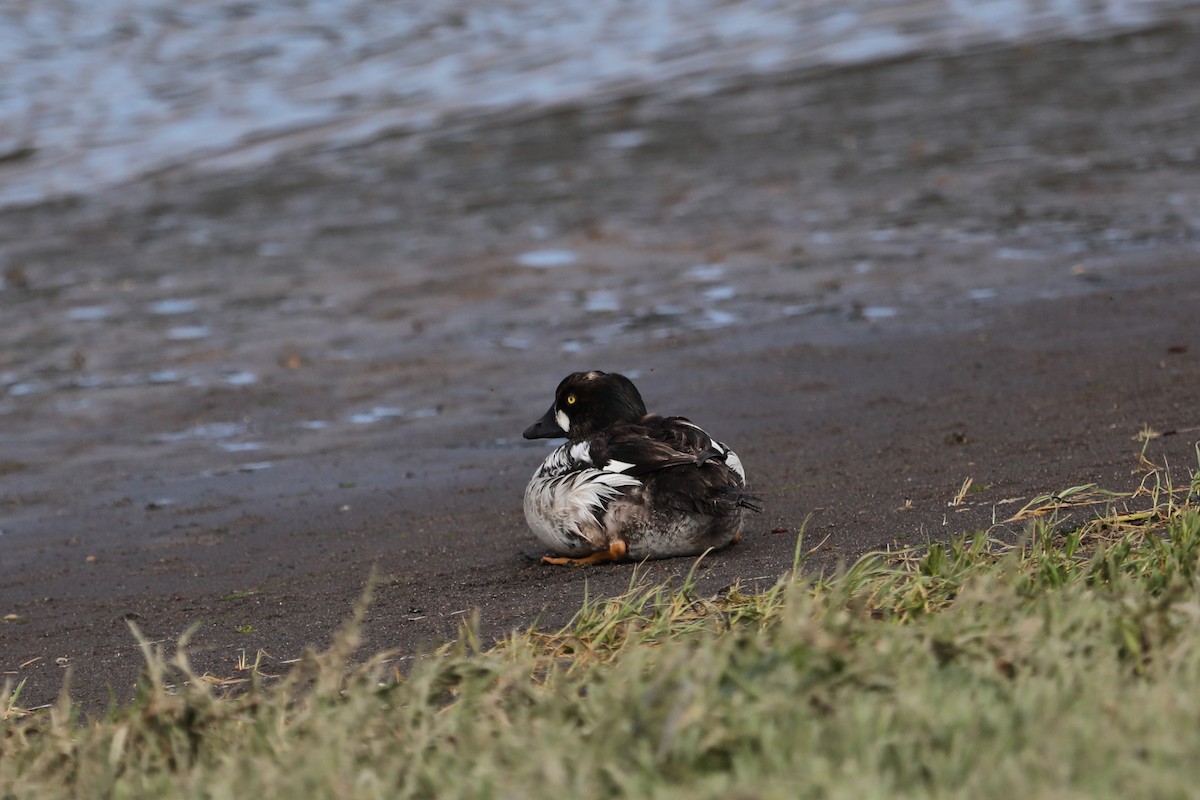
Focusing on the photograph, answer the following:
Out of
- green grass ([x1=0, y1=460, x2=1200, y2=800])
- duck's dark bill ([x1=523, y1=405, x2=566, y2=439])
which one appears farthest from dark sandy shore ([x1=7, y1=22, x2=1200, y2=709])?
green grass ([x1=0, y1=460, x2=1200, y2=800])

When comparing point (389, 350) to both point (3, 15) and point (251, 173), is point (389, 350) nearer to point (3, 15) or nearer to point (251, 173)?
point (251, 173)

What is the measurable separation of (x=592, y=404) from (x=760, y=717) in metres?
3.05

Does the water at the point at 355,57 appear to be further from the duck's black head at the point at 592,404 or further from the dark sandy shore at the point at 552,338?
the duck's black head at the point at 592,404

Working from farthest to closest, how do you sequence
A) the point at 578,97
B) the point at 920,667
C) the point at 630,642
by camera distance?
the point at 578,97, the point at 630,642, the point at 920,667

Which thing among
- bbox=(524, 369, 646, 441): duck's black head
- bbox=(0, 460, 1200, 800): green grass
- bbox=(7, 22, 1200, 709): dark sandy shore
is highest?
bbox=(0, 460, 1200, 800): green grass

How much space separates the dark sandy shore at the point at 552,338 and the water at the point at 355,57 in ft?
5.15

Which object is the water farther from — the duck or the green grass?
the green grass

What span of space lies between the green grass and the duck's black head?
1.96m

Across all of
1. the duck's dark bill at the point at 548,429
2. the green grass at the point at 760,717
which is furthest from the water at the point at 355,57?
the green grass at the point at 760,717

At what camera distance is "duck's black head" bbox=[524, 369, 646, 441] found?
589 centimetres

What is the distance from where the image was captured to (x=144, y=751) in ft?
10.9

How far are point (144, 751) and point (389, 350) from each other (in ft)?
22.0

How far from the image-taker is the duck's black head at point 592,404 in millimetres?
5891

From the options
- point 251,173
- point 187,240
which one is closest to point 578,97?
point 251,173
